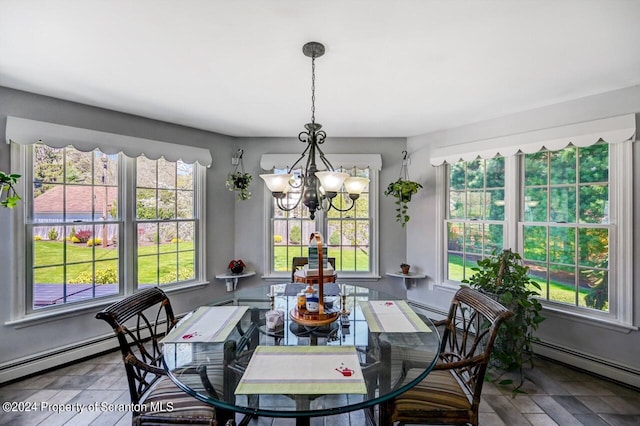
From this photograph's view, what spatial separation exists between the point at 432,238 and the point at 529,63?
2.13 meters

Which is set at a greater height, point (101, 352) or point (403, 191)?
point (403, 191)

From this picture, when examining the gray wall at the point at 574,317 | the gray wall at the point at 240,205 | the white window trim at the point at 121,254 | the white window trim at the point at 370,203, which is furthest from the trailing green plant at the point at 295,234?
the gray wall at the point at 574,317

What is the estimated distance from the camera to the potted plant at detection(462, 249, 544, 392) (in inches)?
90.4

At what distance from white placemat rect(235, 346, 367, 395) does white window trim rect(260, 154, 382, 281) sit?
94.3 inches

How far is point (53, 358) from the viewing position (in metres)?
2.50

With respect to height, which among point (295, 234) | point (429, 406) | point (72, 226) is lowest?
point (429, 406)

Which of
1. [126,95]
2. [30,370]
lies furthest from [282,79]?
[30,370]

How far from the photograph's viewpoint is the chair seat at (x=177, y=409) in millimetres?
1307


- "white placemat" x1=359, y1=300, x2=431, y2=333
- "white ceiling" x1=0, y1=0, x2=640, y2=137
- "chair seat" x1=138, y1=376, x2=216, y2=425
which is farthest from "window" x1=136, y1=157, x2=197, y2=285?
"white placemat" x1=359, y1=300, x2=431, y2=333

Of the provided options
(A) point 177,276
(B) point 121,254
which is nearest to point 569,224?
(A) point 177,276

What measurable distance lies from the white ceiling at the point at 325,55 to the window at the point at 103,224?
0.64m

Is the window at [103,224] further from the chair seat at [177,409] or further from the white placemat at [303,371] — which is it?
the white placemat at [303,371]

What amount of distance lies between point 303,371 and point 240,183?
276cm

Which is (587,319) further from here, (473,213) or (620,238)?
(473,213)
